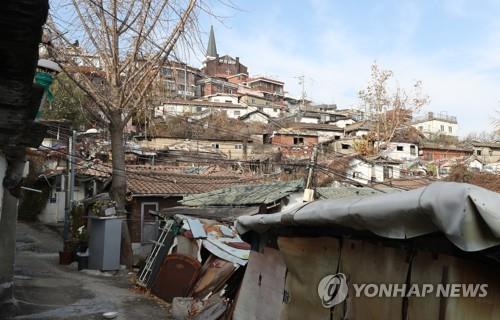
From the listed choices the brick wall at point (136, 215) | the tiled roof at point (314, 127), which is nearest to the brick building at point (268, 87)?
the tiled roof at point (314, 127)

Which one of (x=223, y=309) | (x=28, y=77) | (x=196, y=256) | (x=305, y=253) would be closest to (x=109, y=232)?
(x=196, y=256)

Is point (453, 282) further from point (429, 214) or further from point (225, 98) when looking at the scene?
point (225, 98)

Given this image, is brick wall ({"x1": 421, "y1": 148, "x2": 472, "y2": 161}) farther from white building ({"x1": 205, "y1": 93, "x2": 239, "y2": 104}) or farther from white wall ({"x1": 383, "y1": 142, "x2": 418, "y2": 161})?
white building ({"x1": 205, "y1": 93, "x2": 239, "y2": 104})

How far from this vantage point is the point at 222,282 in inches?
366

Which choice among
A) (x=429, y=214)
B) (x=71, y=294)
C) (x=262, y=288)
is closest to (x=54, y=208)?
(x=71, y=294)

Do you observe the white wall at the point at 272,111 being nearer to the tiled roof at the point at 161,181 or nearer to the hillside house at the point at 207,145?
the hillside house at the point at 207,145

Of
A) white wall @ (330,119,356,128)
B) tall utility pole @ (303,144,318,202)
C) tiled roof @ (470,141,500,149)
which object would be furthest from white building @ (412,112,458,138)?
tall utility pole @ (303,144,318,202)

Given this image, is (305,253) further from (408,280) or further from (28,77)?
(28,77)

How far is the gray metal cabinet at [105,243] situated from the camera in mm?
14562

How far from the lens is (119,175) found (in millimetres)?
15320

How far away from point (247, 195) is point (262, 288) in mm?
8619

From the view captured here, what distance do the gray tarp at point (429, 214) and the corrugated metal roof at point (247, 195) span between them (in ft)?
30.0

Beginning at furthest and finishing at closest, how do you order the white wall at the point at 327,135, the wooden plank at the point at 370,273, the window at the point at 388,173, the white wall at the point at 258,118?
1. the white wall at the point at 258,118
2. the white wall at the point at 327,135
3. the window at the point at 388,173
4. the wooden plank at the point at 370,273

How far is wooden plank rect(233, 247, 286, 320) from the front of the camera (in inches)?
220
